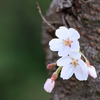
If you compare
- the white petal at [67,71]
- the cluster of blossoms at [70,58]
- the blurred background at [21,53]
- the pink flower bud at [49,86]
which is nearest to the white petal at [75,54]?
the cluster of blossoms at [70,58]

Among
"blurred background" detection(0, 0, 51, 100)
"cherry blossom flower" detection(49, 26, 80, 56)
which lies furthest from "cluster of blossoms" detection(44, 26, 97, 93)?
"blurred background" detection(0, 0, 51, 100)

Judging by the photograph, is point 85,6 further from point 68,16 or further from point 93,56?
point 93,56

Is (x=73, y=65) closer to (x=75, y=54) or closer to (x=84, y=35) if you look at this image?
(x=75, y=54)

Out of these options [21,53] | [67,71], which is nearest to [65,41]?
[67,71]

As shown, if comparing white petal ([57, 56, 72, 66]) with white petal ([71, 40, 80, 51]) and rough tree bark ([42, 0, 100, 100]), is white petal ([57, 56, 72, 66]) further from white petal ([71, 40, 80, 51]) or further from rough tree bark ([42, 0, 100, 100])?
rough tree bark ([42, 0, 100, 100])

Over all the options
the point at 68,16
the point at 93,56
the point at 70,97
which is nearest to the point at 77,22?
the point at 68,16

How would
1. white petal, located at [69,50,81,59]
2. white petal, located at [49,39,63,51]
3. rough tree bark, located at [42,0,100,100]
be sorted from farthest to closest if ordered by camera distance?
1. rough tree bark, located at [42,0,100,100]
2. white petal, located at [49,39,63,51]
3. white petal, located at [69,50,81,59]

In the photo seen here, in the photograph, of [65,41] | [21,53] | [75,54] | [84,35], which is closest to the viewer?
[75,54]
